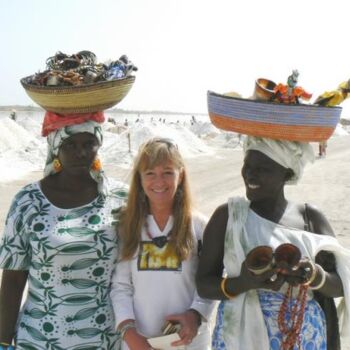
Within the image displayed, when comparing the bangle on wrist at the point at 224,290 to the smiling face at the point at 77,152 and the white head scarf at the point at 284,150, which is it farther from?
the smiling face at the point at 77,152

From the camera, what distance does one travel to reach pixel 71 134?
234cm

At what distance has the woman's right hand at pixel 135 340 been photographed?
2.21 meters

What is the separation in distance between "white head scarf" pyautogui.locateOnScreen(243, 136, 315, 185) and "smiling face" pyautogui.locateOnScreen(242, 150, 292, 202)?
0.02m

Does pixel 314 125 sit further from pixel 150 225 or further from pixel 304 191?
pixel 304 191

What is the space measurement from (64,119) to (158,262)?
816mm

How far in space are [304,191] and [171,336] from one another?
1051 cm

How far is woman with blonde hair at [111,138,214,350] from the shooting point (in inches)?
90.0

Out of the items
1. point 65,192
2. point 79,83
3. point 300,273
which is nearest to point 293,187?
point 65,192

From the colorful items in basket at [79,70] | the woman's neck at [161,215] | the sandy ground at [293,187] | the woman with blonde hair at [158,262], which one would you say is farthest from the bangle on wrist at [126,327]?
the sandy ground at [293,187]

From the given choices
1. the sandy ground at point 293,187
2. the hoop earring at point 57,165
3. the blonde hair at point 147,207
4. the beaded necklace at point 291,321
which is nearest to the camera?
the beaded necklace at point 291,321

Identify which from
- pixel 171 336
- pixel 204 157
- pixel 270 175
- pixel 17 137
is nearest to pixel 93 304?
pixel 171 336

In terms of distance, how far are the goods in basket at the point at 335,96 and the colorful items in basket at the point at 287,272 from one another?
0.70 m

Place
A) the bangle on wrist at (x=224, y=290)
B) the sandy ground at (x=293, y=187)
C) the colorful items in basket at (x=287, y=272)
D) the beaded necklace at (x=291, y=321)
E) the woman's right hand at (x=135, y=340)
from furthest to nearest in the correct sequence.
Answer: the sandy ground at (x=293, y=187)
the woman's right hand at (x=135, y=340)
the bangle on wrist at (x=224, y=290)
the beaded necklace at (x=291, y=321)
the colorful items in basket at (x=287, y=272)

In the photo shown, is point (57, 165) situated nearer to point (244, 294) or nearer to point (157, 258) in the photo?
point (157, 258)
